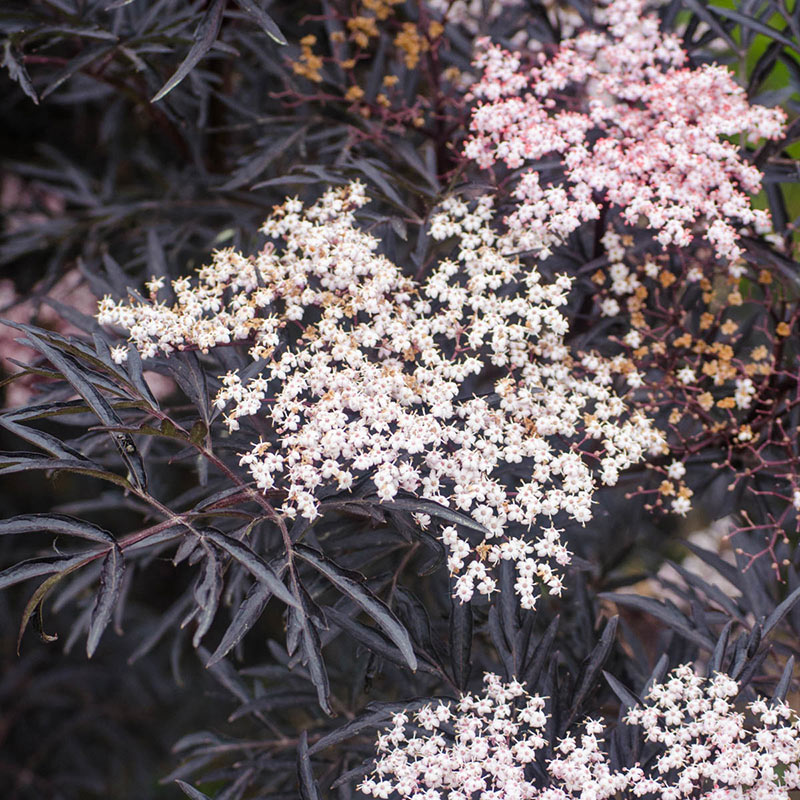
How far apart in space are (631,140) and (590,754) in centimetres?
59

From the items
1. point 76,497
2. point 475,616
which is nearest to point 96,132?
point 76,497

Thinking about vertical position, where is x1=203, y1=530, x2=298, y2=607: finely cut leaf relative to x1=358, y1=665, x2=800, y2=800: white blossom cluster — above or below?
above

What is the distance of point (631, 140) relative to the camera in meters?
0.86

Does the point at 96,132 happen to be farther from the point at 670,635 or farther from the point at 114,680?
the point at 670,635

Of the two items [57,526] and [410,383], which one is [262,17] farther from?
[57,526]

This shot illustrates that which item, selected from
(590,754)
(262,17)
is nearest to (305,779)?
(590,754)

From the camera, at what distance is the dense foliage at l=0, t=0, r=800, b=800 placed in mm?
677

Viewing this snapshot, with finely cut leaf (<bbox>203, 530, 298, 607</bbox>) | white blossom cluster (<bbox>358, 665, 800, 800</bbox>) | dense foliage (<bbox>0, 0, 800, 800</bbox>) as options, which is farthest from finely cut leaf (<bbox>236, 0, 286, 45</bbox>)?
white blossom cluster (<bbox>358, 665, 800, 800</bbox>)

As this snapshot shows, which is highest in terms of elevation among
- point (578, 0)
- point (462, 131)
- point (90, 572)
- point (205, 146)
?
point (578, 0)

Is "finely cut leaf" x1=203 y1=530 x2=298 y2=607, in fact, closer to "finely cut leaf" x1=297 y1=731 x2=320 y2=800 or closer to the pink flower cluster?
"finely cut leaf" x1=297 y1=731 x2=320 y2=800

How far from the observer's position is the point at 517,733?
29.2 inches

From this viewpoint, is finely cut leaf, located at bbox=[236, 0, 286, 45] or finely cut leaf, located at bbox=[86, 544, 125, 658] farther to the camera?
finely cut leaf, located at bbox=[236, 0, 286, 45]

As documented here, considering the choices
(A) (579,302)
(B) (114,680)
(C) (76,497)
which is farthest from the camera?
(C) (76,497)

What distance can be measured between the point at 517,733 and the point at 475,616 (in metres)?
0.14
